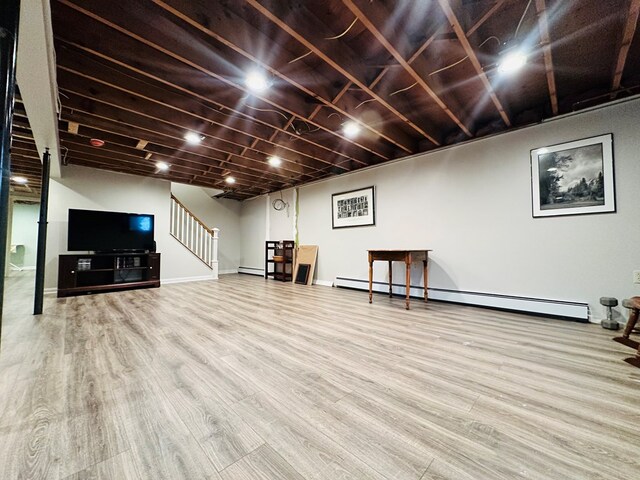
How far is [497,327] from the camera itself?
255cm

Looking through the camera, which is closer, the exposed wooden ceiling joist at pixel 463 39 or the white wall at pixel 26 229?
the exposed wooden ceiling joist at pixel 463 39

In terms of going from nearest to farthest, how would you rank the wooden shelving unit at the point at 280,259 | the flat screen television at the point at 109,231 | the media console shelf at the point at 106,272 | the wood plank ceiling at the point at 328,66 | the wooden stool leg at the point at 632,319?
the wood plank ceiling at the point at 328,66, the wooden stool leg at the point at 632,319, the media console shelf at the point at 106,272, the flat screen television at the point at 109,231, the wooden shelving unit at the point at 280,259

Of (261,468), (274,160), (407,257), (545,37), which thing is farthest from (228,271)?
(545,37)

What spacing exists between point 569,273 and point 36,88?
5.25 m

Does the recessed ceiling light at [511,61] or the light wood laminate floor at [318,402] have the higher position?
the recessed ceiling light at [511,61]

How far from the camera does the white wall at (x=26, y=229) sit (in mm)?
8438

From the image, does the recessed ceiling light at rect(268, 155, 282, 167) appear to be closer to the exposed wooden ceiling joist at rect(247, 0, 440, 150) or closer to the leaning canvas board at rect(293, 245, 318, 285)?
the leaning canvas board at rect(293, 245, 318, 285)

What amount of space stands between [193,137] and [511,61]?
3466 mm

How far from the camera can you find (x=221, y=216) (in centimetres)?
772

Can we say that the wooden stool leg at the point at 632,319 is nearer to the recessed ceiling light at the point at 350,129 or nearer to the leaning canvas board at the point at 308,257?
the recessed ceiling light at the point at 350,129

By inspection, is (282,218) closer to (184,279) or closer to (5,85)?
(184,279)

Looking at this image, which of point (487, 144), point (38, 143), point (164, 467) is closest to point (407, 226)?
point (487, 144)

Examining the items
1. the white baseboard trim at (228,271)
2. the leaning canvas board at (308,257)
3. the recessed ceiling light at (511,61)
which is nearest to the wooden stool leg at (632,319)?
the recessed ceiling light at (511,61)

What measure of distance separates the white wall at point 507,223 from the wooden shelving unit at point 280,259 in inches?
75.1
